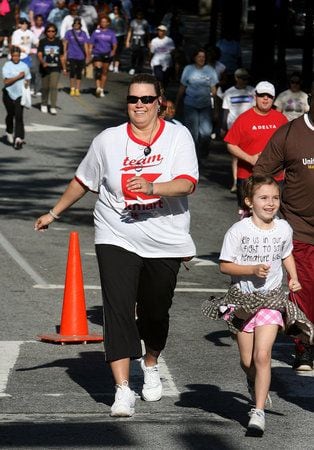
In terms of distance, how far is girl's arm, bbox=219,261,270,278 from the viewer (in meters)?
7.87

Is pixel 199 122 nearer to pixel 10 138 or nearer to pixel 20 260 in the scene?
pixel 10 138

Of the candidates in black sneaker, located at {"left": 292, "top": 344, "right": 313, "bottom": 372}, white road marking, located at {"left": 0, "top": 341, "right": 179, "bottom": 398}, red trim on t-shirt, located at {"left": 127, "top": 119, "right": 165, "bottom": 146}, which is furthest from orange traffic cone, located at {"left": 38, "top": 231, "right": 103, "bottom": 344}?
red trim on t-shirt, located at {"left": 127, "top": 119, "right": 165, "bottom": 146}

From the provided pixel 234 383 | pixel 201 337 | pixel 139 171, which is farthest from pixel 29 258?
pixel 139 171

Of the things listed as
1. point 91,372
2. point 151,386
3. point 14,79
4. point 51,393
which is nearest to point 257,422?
point 151,386

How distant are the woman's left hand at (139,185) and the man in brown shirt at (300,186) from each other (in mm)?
1969

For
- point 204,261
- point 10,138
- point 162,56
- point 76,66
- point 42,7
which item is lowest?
point 10,138

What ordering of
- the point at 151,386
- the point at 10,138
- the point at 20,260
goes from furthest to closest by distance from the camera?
the point at 10,138, the point at 20,260, the point at 151,386

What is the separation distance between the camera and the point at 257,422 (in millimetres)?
7715

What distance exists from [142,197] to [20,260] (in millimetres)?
7387

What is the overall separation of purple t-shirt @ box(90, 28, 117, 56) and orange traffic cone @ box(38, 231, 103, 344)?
24.8 metres

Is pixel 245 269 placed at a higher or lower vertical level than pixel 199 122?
higher

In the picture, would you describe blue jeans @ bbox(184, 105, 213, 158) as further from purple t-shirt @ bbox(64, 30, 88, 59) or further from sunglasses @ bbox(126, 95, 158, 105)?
sunglasses @ bbox(126, 95, 158, 105)

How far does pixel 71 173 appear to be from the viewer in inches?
964

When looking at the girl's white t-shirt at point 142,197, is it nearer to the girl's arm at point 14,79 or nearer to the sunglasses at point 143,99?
the sunglasses at point 143,99
